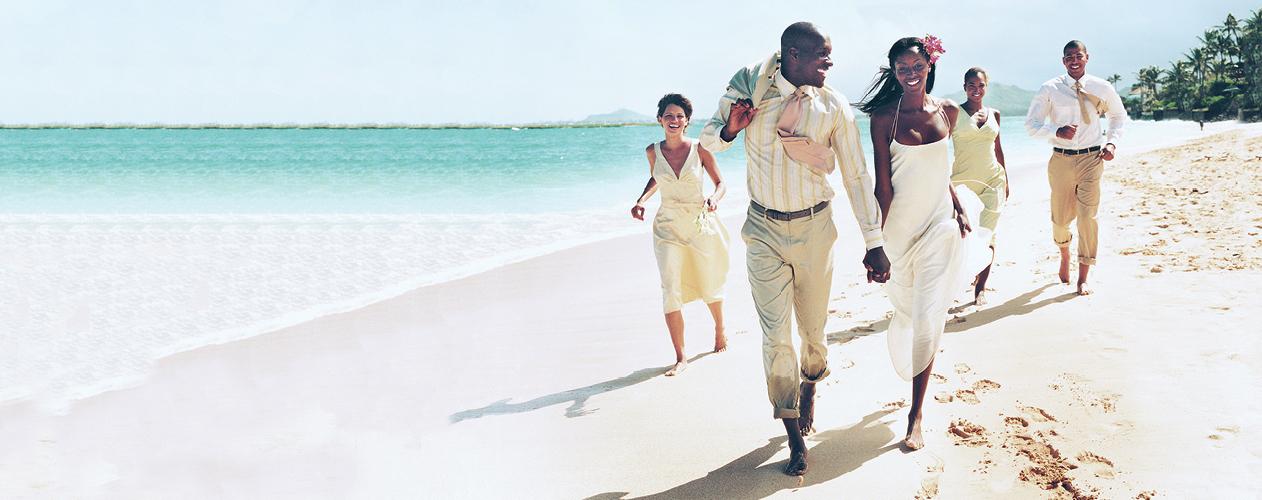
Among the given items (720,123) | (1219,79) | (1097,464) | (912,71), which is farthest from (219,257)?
(1219,79)

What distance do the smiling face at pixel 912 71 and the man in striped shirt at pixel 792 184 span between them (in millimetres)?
313

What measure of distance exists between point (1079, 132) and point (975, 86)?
1.06 meters

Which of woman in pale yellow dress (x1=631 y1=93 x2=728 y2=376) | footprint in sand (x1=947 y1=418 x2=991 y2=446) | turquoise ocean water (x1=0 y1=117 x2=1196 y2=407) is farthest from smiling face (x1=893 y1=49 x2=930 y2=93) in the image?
turquoise ocean water (x1=0 y1=117 x2=1196 y2=407)

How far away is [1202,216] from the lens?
9445 mm

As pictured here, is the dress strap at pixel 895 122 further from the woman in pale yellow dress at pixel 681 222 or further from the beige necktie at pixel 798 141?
the woman in pale yellow dress at pixel 681 222

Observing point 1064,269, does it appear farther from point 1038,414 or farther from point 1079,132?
point 1038,414

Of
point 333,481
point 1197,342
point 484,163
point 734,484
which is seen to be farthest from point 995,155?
point 484,163

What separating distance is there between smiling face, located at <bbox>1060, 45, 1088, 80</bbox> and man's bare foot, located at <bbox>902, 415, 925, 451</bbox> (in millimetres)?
4339

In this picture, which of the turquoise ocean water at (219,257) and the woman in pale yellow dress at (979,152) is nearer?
the woman in pale yellow dress at (979,152)

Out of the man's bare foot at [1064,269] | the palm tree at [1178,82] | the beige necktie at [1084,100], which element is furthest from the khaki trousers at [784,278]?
the palm tree at [1178,82]

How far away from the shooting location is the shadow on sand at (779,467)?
3.91m

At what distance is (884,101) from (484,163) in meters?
45.3

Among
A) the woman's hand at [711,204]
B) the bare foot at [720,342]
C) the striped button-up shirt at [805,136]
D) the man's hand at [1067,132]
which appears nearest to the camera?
the striped button-up shirt at [805,136]

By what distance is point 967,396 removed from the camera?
4.76 m
